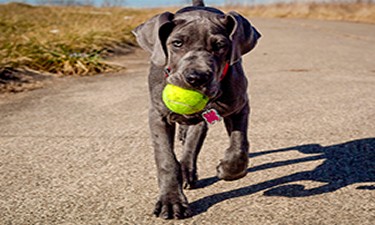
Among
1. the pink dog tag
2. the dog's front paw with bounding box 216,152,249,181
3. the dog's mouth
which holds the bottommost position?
the dog's front paw with bounding box 216,152,249,181

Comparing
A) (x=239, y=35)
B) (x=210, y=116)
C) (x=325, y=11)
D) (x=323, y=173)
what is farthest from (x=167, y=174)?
(x=325, y=11)

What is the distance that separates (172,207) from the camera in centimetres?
309

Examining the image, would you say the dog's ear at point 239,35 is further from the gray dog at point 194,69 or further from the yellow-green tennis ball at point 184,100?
the yellow-green tennis ball at point 184,100

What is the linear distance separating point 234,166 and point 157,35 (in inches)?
36.5

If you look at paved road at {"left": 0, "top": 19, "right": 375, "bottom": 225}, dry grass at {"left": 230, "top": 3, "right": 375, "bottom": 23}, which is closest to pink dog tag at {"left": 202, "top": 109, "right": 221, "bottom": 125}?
paved road at {"left": 0, "top": 19, "right": 375, "bottom": 225}

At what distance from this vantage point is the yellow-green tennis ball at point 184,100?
2.94 m

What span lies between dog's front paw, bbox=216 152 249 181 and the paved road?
132 mm

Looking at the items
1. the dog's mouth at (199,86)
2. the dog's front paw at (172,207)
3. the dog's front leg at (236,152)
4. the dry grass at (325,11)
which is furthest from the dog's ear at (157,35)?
the dry grass at (325,11)

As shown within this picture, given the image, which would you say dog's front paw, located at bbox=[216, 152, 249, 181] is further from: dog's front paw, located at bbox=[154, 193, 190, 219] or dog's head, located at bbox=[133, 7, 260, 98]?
dog's head, located at bbox=[133, 7, 260, 98]

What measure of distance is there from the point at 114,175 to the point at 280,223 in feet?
4.33

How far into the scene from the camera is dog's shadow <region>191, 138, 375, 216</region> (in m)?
3.44

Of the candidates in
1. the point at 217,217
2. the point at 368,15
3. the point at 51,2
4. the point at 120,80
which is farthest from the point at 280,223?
the point at 51,2

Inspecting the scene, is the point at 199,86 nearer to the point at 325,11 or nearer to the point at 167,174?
the point at 167,174

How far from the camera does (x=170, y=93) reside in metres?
2.99
